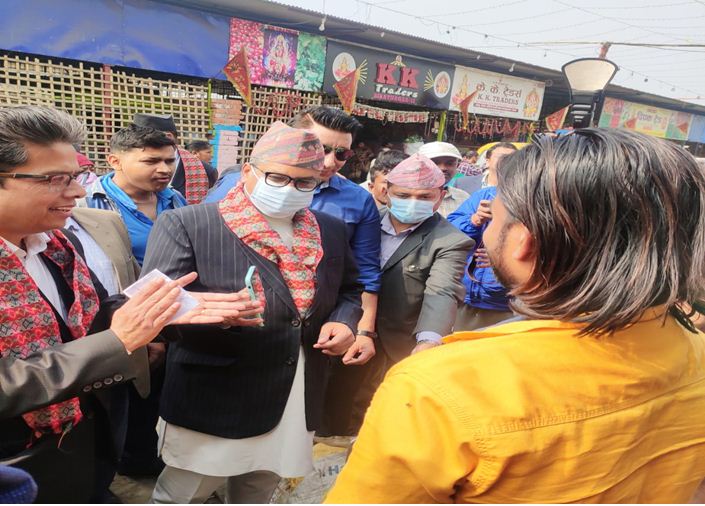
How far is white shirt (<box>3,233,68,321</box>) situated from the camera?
4.48ft

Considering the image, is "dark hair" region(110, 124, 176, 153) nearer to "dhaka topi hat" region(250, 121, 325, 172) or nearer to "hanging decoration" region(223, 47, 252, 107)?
"dhaka topi hat" region(250, 121, 325, 172)

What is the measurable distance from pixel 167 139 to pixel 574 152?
102 inches

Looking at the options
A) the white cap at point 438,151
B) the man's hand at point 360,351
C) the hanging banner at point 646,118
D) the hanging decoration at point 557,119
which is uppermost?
the hanging banner at point 646,118

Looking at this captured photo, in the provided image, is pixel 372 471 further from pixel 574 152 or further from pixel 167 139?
pixel 167 139

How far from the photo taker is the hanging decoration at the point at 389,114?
26.0ft

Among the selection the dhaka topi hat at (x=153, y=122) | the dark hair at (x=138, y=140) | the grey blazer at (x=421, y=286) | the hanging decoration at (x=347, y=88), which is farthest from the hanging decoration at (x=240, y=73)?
the grey blazer at (x=421, y=286)

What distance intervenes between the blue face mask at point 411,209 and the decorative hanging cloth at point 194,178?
230 centimetres

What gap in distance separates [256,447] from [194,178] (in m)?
3.11

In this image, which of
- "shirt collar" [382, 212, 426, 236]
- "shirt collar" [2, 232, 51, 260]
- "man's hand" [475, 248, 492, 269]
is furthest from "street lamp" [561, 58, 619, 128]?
"shirt collar" [2, 232, 51, 260]

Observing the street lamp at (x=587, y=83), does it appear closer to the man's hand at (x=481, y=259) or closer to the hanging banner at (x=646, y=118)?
the man's hand at (x=481, y=259)

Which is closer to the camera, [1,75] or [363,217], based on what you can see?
[363,217]

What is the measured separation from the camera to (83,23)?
4.90 meters

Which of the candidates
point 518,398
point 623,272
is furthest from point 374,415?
point 623,272

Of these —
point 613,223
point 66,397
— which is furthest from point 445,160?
point 66,397
